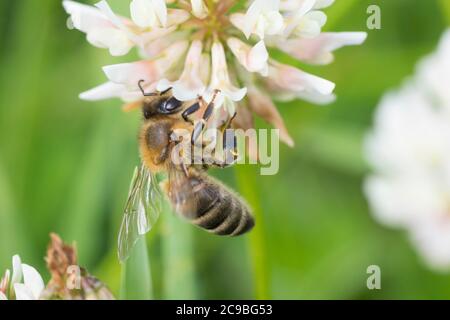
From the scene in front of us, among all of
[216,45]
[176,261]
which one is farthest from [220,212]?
[176,261]

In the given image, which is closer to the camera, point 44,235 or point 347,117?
point 44,235

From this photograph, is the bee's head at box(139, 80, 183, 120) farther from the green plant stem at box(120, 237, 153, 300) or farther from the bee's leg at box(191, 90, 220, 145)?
the green plant stem at box(120, 237, 153, 300)

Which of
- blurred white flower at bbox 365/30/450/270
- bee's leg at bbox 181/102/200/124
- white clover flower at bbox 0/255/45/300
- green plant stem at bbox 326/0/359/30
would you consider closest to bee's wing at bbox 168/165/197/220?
bee's leg at bbox 181/102/200/124

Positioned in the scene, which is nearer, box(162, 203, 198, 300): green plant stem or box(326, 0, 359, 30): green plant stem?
box(162, 203, 198, 300): green plant stem

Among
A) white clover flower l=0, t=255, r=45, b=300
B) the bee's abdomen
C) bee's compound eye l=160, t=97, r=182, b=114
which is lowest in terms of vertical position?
white clover flower l=0, t=255, r=45, b=300

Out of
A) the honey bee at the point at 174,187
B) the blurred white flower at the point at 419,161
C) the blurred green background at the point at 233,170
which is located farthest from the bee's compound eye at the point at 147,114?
the blurred white flower at the point at 419,161
